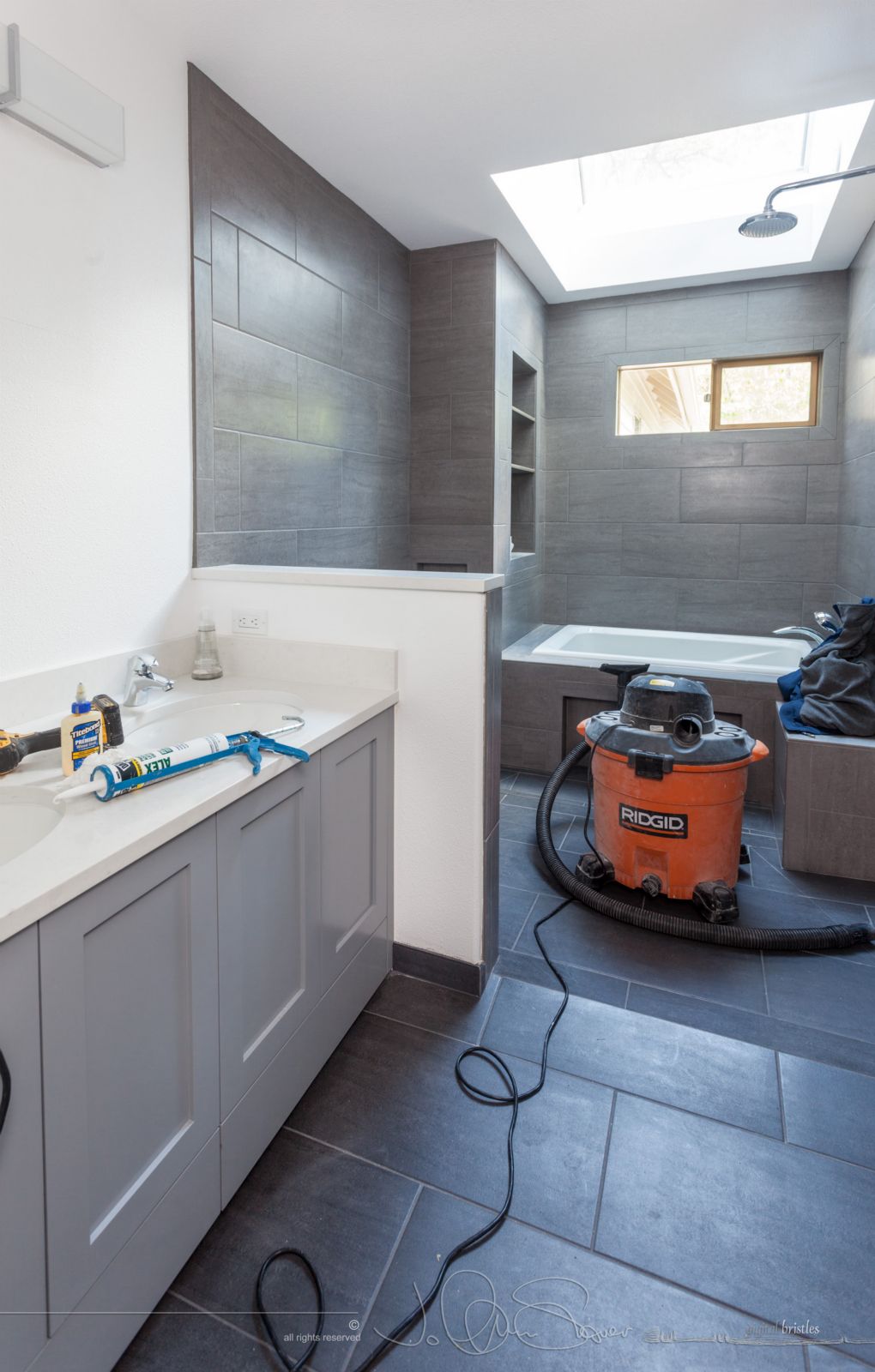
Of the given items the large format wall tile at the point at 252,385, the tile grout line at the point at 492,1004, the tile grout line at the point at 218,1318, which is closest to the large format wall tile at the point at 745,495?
the large format wall tile at the point at 252,385

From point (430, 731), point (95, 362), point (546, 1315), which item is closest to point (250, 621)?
point (430, 731)

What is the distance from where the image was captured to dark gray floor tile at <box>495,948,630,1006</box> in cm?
201

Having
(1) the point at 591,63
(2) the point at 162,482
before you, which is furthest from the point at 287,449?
(1) the point at 591,63

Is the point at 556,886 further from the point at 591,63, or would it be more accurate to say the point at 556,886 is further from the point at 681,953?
the point at 591,63

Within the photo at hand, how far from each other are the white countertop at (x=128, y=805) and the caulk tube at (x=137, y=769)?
2cm

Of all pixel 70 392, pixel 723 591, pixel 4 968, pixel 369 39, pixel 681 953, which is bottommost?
pixel 681 953

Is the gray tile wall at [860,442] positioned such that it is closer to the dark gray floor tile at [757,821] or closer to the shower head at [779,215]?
the shower head at [779,215]

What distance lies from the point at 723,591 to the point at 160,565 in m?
3.36

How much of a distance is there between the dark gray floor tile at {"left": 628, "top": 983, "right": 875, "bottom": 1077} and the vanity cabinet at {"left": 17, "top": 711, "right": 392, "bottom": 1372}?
84cm

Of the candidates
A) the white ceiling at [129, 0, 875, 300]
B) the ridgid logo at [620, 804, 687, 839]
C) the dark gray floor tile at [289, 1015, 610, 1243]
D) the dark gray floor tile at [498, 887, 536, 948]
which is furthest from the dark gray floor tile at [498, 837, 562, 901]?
the white ceiling at [129, 0, 875, 300]

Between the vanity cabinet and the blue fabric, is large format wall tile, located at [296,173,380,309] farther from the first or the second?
the blue fabric

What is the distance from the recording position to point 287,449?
2.70 metres

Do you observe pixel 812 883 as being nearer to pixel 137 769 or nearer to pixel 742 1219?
pixel 742 1219

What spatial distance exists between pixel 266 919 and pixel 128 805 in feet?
1.24
